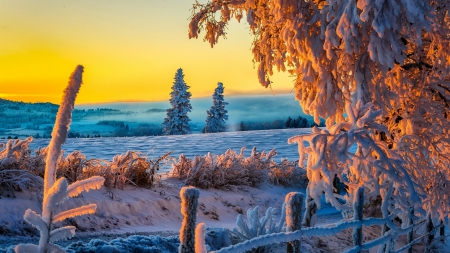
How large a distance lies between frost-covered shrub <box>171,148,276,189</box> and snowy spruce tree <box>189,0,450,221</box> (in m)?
3.42

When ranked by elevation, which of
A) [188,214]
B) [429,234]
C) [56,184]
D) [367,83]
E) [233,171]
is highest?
[367,83]

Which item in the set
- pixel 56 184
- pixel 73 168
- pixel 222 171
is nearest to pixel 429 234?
pixel 222 171

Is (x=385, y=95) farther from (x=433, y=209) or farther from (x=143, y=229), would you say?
(x=143, y=229)

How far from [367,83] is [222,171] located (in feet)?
16.0

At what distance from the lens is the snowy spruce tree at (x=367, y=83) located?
463 centimetres

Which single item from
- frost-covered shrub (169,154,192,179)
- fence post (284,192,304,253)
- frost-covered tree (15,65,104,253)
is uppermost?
frost-covered tree (15,65,104,253)

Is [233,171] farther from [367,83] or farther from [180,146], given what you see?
[180,146]

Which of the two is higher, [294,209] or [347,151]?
[347,151]

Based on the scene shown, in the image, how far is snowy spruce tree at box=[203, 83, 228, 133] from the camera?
119ft

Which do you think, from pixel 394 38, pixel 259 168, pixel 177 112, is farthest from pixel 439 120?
pixel 177 112

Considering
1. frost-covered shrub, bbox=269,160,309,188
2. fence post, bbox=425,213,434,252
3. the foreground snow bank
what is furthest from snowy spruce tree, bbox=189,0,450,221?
frost-covered shrub, bbox=269,160,309,188

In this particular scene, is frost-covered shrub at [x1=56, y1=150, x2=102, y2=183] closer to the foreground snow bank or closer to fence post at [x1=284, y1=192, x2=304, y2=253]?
the foreground snow bank

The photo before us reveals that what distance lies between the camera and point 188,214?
2107 millimetres

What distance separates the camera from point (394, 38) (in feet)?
16.4
